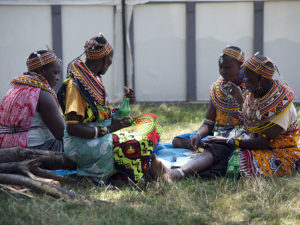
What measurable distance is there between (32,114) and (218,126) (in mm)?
2288

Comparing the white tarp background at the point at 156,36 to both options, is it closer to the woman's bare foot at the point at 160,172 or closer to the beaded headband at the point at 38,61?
the beaded headband at the point at 38,61

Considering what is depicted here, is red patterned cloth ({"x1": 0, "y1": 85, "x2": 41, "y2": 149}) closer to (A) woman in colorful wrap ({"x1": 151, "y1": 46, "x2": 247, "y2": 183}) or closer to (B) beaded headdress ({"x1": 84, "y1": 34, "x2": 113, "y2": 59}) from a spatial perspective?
(B) beaded headdress ({"x1": 84, "y1": 34, "x2": 113, "y2": 59})

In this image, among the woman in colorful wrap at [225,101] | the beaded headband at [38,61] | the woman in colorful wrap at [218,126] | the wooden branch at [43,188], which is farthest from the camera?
the woman in colorful wrap at [225,101]

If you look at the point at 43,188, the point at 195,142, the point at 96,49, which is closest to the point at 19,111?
the point at 96,49

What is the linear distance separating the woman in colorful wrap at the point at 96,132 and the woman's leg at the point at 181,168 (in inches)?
5.2

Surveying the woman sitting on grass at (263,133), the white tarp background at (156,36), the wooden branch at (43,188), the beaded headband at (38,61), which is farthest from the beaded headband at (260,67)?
the white tarp background at (156,36)

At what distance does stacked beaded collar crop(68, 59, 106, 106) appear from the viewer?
442 cm

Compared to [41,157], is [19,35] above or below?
above

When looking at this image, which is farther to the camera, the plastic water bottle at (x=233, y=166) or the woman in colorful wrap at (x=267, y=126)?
the plastic water bottle at (x=233, y=166)

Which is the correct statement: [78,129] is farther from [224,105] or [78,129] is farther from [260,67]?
[224,105]

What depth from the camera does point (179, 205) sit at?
3873 millimetres

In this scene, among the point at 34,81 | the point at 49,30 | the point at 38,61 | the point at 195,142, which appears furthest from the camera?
the point at 49,30

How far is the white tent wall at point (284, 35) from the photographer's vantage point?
1108 cm

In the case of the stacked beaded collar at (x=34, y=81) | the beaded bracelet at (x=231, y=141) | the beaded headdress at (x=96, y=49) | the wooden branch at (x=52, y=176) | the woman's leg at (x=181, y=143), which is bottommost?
the woman's leg at (x=181, y=143)
